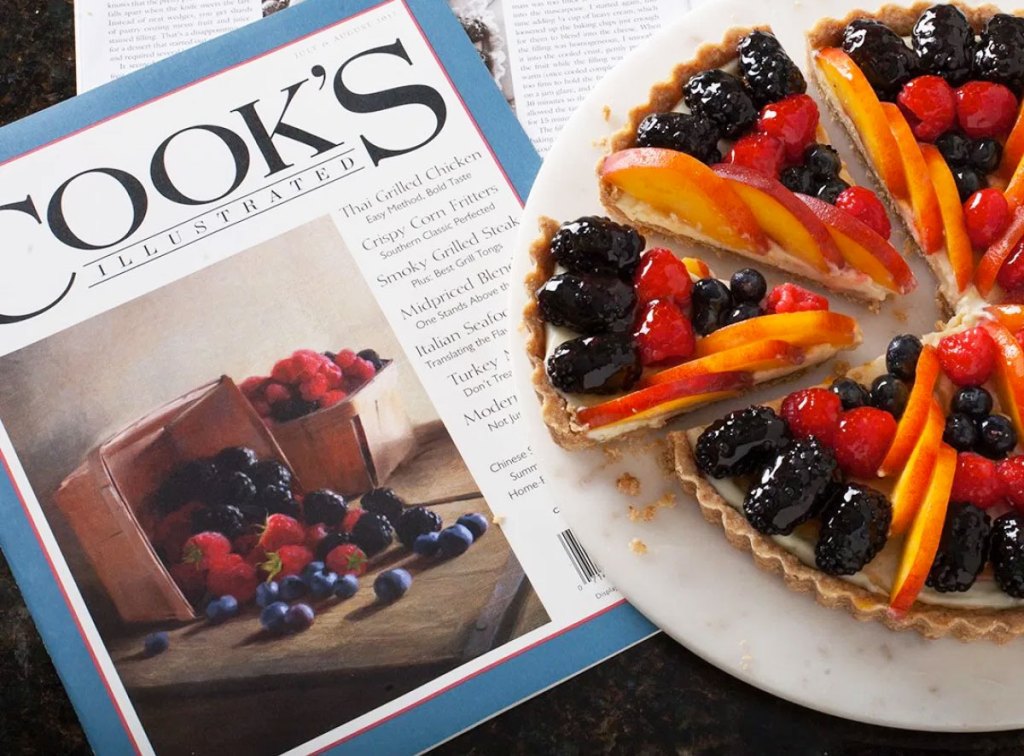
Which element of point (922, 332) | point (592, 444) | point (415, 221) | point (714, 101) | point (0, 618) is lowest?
point (922, 332)

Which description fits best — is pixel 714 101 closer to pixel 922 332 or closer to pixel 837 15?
pixel 837 15

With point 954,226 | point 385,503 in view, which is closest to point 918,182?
point 954,226

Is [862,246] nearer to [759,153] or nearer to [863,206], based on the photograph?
[863,206]

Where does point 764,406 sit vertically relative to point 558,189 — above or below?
below

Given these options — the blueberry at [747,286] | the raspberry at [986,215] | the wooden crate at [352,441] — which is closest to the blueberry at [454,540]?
the wooden crate at [352,441]

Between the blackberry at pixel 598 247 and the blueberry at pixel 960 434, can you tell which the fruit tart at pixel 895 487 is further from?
the blackberry at pixel 598 247

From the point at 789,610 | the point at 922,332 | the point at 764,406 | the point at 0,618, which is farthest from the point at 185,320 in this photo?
the point at 922,332
